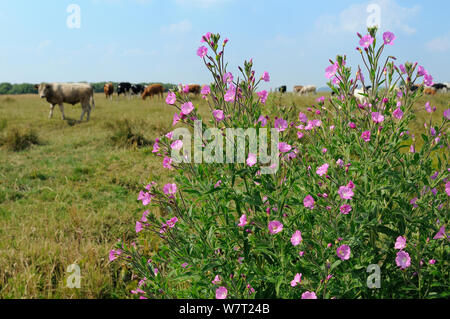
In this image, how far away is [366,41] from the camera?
1740mm

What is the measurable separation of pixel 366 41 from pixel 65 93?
49.1 feet

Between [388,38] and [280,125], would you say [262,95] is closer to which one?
[280,125]

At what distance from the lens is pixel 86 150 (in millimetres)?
8484

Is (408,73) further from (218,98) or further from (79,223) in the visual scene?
(79,223)

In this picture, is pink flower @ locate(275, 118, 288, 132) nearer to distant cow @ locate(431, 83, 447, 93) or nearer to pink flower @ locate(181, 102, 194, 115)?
pink flower @ locate(181, 102, 194, 115)

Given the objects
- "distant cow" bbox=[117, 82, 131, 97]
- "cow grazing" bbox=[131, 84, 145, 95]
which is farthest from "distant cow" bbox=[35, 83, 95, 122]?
"cow grazing" bbox=[131, 84, 145, 95]

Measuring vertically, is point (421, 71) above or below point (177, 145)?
above

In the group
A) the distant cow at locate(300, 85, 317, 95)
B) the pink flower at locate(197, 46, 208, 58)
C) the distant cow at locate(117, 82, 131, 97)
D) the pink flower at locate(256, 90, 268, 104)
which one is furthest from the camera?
the distant cow at locate(300, 85, 317, 95)

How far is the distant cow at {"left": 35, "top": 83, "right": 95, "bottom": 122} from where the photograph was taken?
45.9 ft

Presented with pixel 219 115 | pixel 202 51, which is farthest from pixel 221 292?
pixel 202 51

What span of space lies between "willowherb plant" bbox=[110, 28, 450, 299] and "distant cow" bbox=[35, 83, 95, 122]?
13.5 metres

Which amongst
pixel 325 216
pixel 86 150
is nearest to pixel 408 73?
pixel 325 216

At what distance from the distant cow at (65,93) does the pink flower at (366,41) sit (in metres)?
13.9

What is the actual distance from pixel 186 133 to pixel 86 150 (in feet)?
24.3
